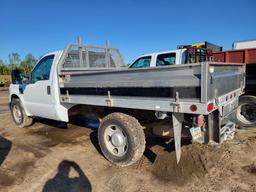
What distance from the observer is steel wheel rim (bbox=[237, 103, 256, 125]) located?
18.6 ft

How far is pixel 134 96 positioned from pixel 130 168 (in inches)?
52.6

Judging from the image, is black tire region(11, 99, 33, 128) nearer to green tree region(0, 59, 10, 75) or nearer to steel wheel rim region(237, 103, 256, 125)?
steel wheel rim region(237, 103, 256, 125)

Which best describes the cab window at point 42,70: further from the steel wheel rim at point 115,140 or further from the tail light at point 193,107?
the tail light at point 193,107

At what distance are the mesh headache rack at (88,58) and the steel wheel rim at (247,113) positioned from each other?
3.65 metres

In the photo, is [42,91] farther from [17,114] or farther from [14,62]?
[14,62]

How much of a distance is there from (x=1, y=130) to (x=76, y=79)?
4.23m

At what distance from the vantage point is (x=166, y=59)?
686cm

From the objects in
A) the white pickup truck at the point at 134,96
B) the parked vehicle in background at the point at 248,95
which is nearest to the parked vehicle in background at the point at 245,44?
the parked vehicle in background at the point at 248,95

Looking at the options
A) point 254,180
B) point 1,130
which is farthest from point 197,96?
point 1,130

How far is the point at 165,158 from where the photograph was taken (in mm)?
4250

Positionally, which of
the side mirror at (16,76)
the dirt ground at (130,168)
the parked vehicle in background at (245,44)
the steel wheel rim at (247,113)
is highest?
the parked vehicle in background at (245,44)

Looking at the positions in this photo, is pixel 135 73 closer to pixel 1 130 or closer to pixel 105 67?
pixel 105 67

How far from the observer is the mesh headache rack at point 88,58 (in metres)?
5.29

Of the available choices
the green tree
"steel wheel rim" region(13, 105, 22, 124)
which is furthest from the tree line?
"steel wheel rim" region(13, 105, 22, 124)
